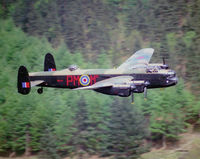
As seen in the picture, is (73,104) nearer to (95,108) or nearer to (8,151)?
(95,108)

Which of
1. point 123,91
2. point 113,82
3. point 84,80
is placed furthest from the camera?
point 84,80

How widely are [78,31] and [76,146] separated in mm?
54586

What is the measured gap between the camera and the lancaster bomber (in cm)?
2875

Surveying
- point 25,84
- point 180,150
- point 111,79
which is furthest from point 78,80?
point 180,150

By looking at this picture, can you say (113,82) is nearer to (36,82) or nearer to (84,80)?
(84,80)

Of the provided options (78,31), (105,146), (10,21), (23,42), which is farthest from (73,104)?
(10,21)

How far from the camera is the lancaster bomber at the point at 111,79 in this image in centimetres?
2875

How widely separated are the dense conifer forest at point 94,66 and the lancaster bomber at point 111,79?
31461mm

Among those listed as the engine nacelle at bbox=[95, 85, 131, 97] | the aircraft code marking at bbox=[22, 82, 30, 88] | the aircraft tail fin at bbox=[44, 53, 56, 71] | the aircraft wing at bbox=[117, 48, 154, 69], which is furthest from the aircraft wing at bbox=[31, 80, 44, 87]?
the aircraft wing at bbox=[117, 48, 154, 69]

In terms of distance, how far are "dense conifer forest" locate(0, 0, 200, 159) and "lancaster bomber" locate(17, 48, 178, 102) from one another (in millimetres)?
31461

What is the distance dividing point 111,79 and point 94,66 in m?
67.0

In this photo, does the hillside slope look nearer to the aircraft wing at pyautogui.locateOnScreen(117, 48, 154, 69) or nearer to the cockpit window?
the aircraft wing at pyautogui.locateOnScreen(117, 48, 154, 69)

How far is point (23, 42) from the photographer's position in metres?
126

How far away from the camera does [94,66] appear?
97438 mm
